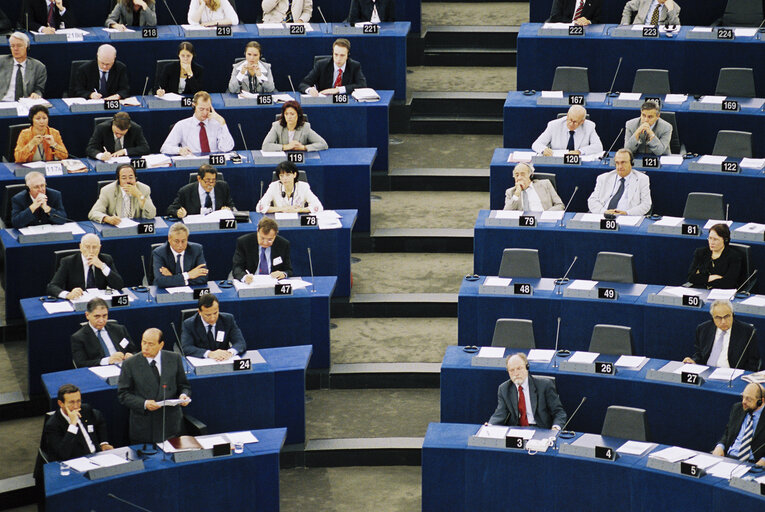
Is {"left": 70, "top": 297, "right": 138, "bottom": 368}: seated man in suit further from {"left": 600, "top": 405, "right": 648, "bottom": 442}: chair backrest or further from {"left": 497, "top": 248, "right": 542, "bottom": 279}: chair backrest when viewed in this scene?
{"left": 600, "top": 405, "right": 648, "bottom": 442}: chair backrest

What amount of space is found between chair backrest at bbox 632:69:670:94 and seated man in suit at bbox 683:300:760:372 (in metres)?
3.15

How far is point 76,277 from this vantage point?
8797 mm

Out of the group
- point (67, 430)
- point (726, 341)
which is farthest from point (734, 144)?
point (67, 430)

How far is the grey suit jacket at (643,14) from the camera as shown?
37.7 ft

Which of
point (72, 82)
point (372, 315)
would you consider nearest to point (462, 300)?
point (372, 315)

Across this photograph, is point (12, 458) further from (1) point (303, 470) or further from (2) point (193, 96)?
(2) point (193, 96)

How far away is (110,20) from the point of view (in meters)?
11.5

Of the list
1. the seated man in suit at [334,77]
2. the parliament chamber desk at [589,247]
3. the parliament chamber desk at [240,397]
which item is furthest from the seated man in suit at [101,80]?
the parliament chamber desk at [240,397]

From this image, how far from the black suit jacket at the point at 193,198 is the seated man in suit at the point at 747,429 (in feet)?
13.2

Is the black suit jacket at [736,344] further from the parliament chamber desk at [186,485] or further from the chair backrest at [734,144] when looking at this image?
the parliament chamber desk at [186,485]

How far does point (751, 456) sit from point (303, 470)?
9.05 ft

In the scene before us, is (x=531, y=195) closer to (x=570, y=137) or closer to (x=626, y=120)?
(x=570, y=137)

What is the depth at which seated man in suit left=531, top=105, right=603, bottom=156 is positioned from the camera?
33.5ft

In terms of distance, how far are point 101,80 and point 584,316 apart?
4.50 meters
